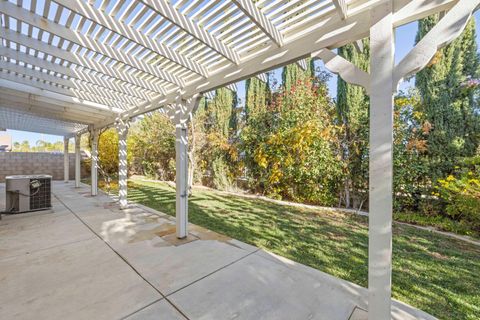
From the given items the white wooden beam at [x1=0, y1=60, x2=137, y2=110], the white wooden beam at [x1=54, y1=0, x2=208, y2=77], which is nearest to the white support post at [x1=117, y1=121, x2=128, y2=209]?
the white wooden beam at [x1=0, y1=60, x2=137, y2=110]

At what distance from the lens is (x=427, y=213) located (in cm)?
519

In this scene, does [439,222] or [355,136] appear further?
[355,136]

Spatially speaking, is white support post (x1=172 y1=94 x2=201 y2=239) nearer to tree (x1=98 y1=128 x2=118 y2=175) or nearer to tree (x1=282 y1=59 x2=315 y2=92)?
tree (x1=282 y1=59 x2=315 y2=92)

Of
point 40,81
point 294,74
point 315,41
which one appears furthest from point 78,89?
point 294,74

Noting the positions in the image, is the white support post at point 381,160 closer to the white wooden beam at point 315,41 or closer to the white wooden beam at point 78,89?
the white wooden beam at point 315,41

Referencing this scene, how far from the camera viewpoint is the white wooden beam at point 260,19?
1.98 m

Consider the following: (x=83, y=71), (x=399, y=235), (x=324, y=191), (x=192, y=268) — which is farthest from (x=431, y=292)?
(x=83, y=71)

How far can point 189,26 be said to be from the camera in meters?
2.38

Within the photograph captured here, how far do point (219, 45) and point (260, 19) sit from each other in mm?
736

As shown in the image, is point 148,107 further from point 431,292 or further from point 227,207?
point 431,292

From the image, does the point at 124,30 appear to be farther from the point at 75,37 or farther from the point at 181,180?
the point at 181,180

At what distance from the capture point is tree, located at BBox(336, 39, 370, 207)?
6234 millimetres

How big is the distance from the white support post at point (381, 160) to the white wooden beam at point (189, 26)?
1671 mm

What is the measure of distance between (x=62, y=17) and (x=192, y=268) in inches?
141
